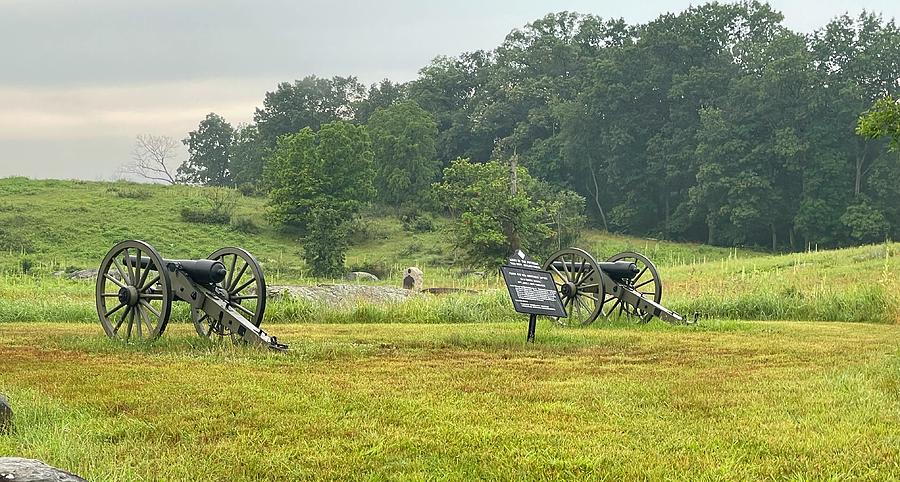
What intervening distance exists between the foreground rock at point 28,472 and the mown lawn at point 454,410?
43.8 inches

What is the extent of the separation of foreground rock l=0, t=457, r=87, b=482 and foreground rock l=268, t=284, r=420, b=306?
12.7m

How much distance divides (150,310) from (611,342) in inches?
221

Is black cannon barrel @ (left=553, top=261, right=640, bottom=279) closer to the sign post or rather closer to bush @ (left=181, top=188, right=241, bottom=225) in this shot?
the sign post

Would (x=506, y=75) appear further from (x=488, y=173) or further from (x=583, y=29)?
(x=488, y=173)

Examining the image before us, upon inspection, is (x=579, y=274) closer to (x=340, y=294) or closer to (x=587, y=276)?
(x=587, y=276)

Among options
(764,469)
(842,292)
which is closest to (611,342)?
(764,469)

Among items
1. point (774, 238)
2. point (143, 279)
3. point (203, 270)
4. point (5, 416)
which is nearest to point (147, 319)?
point (143, 279)

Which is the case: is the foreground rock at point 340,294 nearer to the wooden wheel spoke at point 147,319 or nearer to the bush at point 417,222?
the wooden wheel spoke at point 147,319

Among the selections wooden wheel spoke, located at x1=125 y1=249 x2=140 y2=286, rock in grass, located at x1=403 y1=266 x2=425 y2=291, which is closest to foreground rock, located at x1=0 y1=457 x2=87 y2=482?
wooden wheel spoke, located at x1=125 y1=249 x2=140 y2=286

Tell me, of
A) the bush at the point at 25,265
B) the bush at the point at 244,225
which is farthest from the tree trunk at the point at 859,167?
the bush at the point at 25,265

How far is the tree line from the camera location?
49250 mm

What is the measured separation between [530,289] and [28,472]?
314 inches

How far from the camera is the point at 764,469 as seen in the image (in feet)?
16.1

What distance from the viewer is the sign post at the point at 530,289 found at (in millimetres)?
10664
